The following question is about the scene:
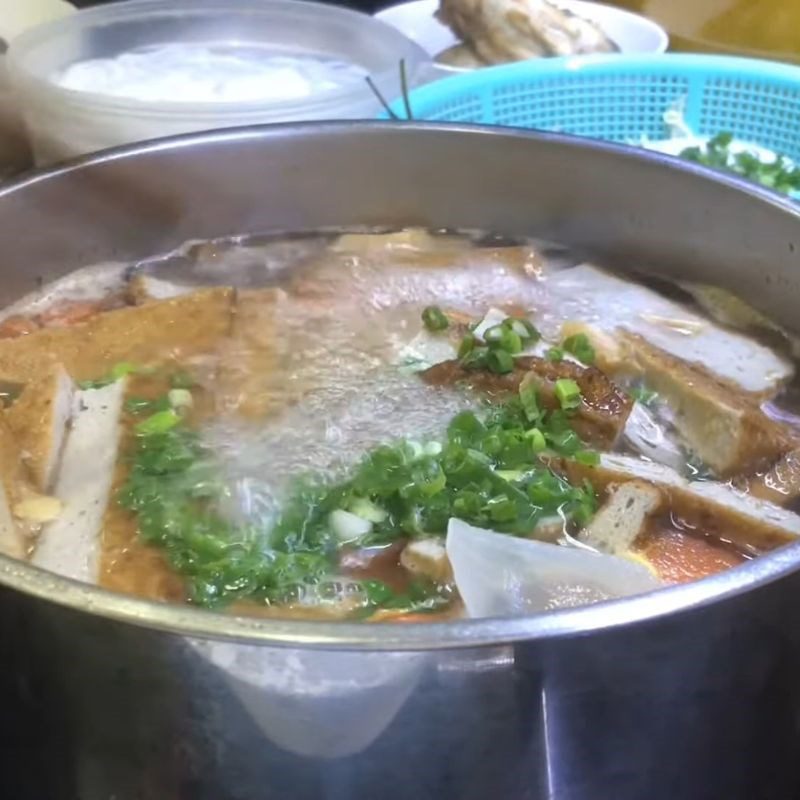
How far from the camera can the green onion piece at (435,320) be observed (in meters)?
1.26

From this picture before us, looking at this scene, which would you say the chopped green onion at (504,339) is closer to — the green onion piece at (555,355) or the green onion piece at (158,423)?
the green onion piece at (555,355)

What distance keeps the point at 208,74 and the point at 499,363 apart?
886 millimetres

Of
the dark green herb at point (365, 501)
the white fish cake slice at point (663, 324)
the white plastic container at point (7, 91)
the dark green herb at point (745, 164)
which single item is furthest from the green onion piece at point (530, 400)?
the white plastic container at point (7, 91)

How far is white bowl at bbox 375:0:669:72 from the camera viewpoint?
2.02 meters

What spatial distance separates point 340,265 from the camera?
1412 mm

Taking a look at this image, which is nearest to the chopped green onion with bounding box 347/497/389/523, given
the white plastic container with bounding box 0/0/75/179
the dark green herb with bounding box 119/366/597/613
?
the dark green herb with bounding box 119/366/597/613

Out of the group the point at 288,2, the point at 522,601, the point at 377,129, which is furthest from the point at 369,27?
the point at 522,601

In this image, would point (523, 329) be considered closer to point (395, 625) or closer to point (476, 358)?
point (476, 358)


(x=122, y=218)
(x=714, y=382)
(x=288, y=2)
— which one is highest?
(x=288, y=2)

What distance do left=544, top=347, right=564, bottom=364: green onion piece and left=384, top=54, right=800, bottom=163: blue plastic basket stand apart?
62 centimetres

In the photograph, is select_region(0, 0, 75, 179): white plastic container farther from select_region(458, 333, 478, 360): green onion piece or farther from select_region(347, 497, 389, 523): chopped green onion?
select_region(347, 497, 389, 523): chopped green onion

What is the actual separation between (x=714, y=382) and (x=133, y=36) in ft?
3.95

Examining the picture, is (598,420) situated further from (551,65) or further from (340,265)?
(551,65)

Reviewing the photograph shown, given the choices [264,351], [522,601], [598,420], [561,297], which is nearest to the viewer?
[522,601]
